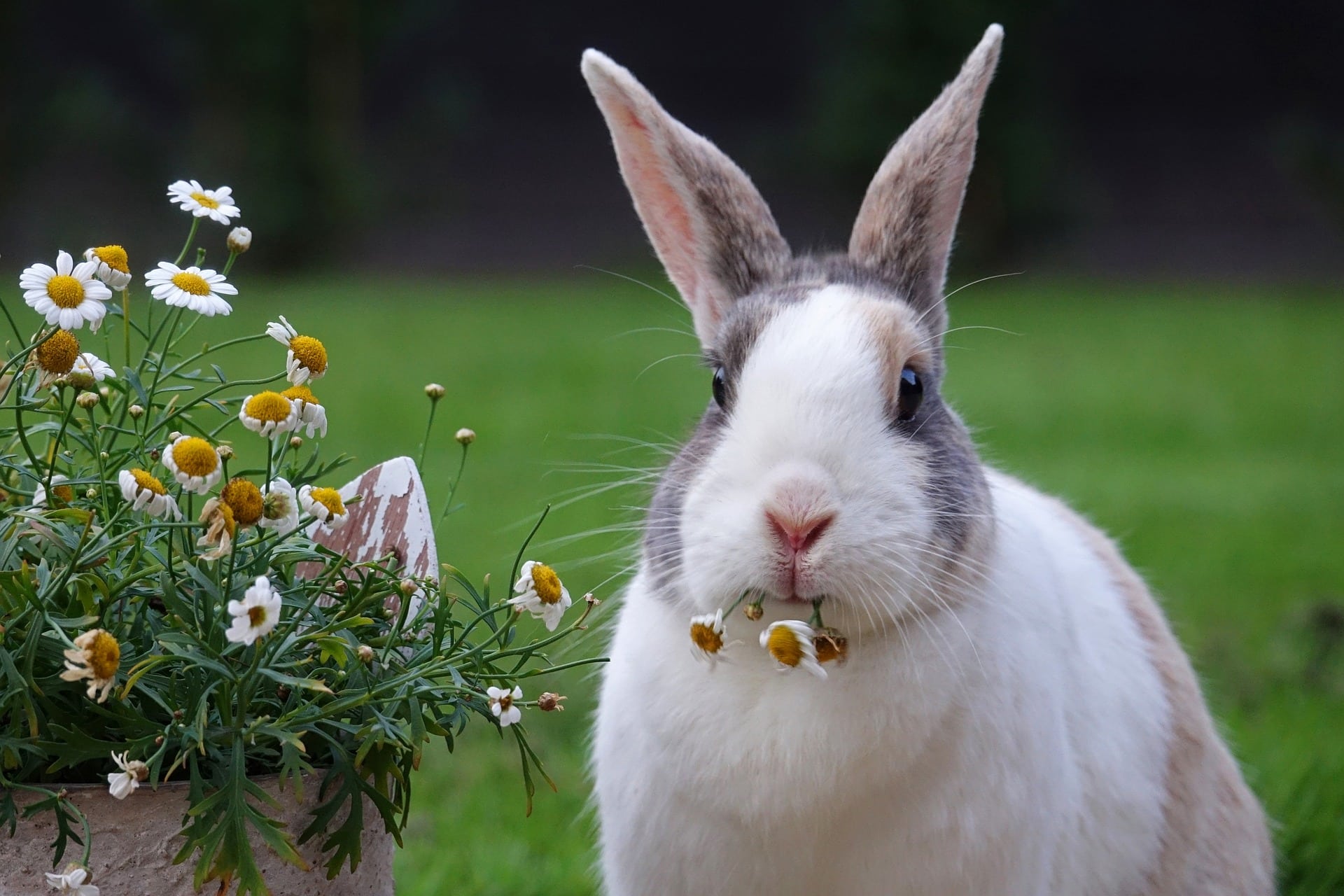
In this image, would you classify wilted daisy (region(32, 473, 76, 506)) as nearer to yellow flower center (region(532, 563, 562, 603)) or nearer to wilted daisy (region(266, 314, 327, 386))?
wilted daisy (region(266, 314, 327, 386))

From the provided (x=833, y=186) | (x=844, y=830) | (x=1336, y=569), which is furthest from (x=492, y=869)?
(x=833, y=186)

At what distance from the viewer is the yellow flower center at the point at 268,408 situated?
156 centimetres

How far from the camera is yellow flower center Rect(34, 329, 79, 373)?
5.44ft

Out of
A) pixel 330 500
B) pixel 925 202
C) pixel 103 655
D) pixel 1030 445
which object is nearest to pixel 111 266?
pixel 330 500

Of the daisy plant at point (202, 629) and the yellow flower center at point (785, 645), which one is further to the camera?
the yellow flower center at point (785, 645)

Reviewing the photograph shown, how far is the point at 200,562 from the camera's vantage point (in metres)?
1.66

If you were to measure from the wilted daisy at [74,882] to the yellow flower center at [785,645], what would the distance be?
2.58 feet

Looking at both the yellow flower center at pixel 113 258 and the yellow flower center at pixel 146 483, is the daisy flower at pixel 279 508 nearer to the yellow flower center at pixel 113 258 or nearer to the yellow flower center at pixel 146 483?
the yellow flower center at pixel 146 483

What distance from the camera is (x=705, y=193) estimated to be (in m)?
2.29

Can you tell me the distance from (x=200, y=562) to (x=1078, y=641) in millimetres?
1404

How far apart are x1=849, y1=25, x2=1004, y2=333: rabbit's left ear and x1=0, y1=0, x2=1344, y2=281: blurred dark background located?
430 inches

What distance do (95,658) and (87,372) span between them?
1.24 ft

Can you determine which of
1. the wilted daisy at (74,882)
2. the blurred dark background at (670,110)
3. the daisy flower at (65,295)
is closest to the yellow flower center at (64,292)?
the daisy flower at (65,295)

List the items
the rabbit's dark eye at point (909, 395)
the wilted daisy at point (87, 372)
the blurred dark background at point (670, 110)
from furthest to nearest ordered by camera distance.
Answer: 1. the blurred dark background at point (670, 110)
2. the rabbit's dark eye at point (909, 395)
3. the wilted daisy at point (87, 372)
